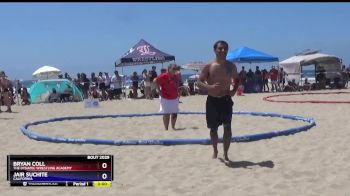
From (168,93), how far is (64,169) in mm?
5495

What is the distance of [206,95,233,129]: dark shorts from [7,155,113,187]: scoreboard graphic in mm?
1923

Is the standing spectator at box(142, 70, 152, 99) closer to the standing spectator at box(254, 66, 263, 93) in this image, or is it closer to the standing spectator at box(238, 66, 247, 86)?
the standing spectator at box(238, 66, 247, 86)

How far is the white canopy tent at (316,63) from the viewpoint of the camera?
2722 cm

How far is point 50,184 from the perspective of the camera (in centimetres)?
531

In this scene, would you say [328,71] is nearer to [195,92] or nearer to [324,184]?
[195,92]

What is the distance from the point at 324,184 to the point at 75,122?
8.27m

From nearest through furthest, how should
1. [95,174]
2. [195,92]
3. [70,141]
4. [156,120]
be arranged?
[95,174], [70,141], [156,120], [195,92]

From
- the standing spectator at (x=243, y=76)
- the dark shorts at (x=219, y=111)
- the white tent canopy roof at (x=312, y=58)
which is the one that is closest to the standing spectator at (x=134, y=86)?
the standing spectator at (x=243, y=76)

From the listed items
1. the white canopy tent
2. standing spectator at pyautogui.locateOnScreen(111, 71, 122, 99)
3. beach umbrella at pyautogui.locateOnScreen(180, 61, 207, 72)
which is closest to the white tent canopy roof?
the white canopy tent

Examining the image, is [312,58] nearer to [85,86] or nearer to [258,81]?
[258,81]

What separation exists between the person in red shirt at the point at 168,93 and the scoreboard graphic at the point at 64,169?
5.09m

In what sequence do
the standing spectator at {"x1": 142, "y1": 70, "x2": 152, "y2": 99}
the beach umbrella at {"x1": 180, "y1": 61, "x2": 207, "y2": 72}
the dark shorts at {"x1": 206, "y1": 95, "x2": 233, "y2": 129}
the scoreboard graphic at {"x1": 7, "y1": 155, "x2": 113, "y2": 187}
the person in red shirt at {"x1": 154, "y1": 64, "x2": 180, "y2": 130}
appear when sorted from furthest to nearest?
the beach umbrella at {"x1": 180, "y1": 61, "x2": 207, "y2": 72}
the standing spectator at {"x1": 142, "y1": 70, "x2": 152, "y2": 99}
the person in red shirt at {"x1": 154, "y1": 64, "x2": 180, "y2": 130}
the dark shorts at {"x1": 206, "y1": 95, "x2": 233, "y2": 129}
the scoreboard graphic at {"x1": 7, "y1": 155, "x2": 113, "y2": 187}

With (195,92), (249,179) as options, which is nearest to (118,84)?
(195,92)

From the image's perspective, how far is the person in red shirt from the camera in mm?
10242
